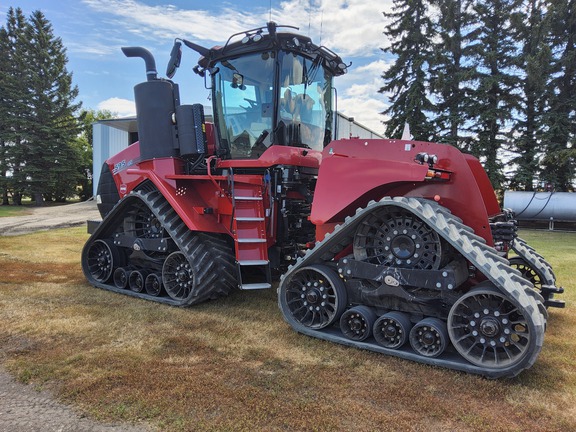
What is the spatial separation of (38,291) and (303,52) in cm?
488

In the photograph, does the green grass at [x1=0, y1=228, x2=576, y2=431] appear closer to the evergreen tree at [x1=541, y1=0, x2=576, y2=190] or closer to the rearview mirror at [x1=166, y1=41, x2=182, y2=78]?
the rearview mirror at [x1=166, y1=41, x2=182, y2=78]

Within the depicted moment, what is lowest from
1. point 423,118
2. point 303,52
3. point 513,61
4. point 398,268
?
point 398,268

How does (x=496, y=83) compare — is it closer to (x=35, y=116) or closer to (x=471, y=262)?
(x=471, y=262)

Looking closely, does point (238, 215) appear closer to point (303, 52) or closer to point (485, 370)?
point (303, 52)

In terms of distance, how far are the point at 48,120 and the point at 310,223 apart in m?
29.5

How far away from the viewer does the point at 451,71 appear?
2000cm

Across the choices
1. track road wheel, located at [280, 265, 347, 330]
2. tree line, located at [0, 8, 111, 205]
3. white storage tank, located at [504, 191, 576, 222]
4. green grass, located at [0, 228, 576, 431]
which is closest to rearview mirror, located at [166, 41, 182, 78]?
green grass, located at [0, 228, 576, 431]

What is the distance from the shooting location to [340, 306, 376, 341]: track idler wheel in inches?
154

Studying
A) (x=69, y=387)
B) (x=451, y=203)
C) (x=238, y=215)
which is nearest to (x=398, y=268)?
(x=451, y=203)

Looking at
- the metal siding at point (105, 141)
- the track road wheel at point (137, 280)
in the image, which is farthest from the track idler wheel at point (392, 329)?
the metal siding at point (105, 141)

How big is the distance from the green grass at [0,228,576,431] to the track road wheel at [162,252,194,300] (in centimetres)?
24

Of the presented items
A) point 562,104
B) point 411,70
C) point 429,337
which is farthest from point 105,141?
point 429,337

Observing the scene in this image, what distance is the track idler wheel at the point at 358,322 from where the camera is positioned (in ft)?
12.8

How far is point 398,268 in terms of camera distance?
12.3 ft
